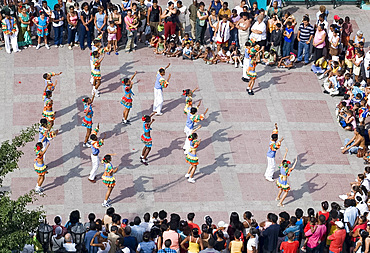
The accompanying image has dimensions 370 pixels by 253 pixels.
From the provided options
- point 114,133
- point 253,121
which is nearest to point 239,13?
point 253,121

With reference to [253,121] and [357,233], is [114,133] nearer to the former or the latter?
[253,121]

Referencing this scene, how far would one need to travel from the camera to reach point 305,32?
30.2 metres

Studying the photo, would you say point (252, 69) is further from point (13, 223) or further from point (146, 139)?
point (13, 223)

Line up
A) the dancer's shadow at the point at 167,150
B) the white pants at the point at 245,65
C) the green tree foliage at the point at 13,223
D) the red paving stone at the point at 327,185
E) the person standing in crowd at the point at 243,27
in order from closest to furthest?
the green tree foliage at the point at 13,223 → the red paving stone at the point at 327,185 → the dancer's shadow at the point at 167,150 → the white pants at the point at 245,65 → the person standing in crowd at the point at 243,27

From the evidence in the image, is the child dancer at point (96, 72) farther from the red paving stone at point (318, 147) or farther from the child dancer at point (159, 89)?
the red paving stone at point (318, 147)

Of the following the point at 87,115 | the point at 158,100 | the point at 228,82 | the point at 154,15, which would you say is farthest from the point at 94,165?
the point at 154,15

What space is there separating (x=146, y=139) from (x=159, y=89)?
2585 millimetres

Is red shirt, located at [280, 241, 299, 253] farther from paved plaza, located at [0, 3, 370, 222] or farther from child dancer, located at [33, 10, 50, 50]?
child dancer, located at [33, 10, 50, 50]

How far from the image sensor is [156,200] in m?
24.1

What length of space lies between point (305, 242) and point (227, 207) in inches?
126

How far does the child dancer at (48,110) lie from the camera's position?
2540 cm

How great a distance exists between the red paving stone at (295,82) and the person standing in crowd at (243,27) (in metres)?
1.65

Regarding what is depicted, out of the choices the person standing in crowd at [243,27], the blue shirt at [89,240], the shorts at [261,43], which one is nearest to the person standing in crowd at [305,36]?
the shorts at [261,43]

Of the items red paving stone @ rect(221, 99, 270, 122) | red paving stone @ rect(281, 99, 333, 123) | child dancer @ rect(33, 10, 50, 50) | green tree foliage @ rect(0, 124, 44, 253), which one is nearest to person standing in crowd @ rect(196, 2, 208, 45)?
red paving stone @ rect(221, 99, 270, 122)
